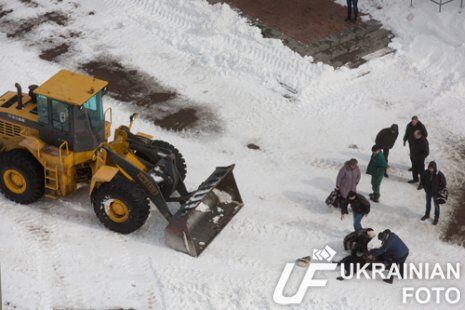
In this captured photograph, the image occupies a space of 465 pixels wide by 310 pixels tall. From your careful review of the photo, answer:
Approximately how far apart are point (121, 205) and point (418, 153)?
5.85 meters

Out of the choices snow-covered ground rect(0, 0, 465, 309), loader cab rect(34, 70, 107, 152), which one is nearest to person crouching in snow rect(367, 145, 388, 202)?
snow-covered ground rect(0, 0, 465, 309)

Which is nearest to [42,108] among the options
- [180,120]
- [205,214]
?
[205,214]

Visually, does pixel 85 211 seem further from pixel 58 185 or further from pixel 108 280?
pixel 108 280

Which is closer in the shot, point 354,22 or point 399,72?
point 399,72

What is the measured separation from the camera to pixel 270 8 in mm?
21047

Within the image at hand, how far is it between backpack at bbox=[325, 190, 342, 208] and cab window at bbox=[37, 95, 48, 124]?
5333 mm

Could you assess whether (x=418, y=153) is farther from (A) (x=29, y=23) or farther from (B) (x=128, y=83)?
(A) (x=29, y=23)

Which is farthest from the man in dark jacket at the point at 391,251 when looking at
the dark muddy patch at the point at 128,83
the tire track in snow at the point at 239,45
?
the dark muddy patch at the point at 128,83

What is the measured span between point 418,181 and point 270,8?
7.40 meters

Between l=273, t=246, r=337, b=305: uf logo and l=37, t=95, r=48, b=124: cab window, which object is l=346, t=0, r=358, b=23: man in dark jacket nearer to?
l=273, t=246, r=337, b=305: uf logo

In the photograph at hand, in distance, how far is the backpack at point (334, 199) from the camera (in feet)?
48.1

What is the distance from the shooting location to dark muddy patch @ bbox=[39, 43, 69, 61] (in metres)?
19.3

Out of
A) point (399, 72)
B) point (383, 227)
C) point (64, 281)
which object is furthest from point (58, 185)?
point (399, 72)

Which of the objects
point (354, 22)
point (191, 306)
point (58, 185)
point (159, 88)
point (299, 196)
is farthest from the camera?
point (354, 22)
